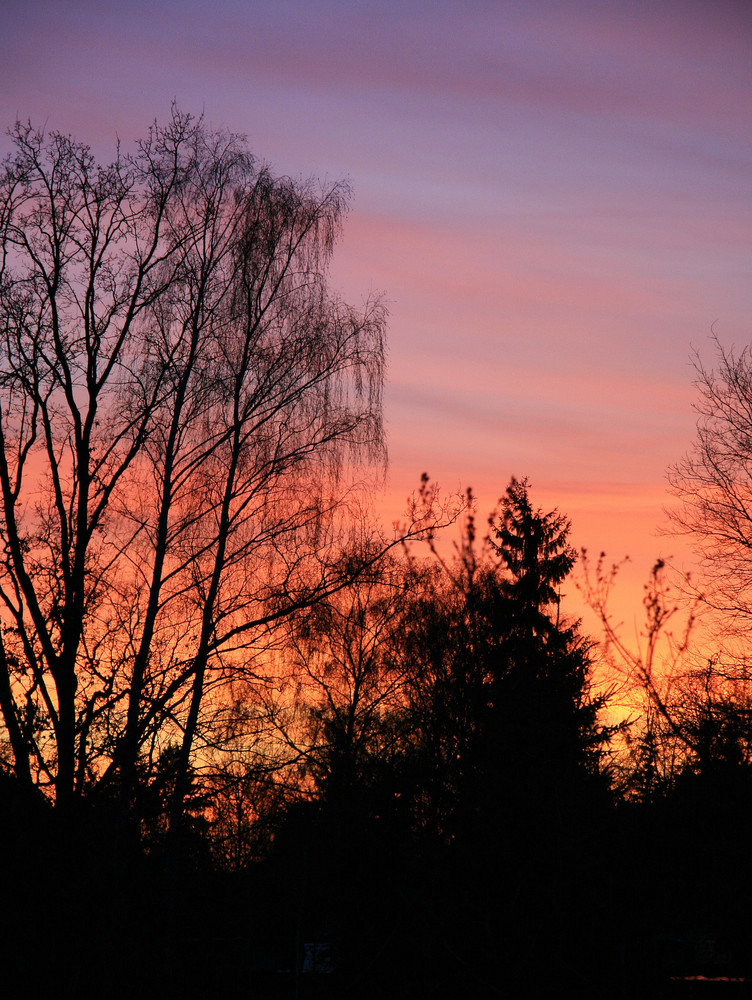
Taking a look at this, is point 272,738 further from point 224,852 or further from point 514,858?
point 514,858

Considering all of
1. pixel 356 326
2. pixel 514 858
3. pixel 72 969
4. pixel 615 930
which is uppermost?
pixel 356 326

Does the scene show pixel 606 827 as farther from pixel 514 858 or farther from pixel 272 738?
pixel 272 738

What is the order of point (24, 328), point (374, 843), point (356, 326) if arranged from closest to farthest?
1. point (374, 843)
2. point (24, 328)
3. point (356, 326)

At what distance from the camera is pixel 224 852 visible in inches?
623

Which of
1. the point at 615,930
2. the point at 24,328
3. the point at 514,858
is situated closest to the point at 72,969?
the point at 514,858

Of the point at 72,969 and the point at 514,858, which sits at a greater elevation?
the point at 514,858

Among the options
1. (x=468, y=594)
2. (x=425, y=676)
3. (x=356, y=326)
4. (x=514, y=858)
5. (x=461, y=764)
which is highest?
(x=356, y=326)

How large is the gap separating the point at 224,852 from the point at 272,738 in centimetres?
370


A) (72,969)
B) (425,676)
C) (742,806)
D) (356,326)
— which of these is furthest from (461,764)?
(425,676)

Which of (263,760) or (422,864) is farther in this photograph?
(263,760)

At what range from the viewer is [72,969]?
974 centimetres

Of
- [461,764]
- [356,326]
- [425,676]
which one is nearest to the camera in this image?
[461,764]

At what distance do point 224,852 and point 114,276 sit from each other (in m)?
9.67

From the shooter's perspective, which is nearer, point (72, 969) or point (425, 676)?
point (72, 969)
